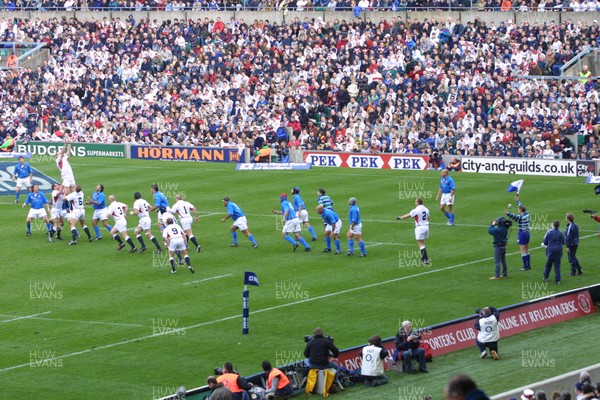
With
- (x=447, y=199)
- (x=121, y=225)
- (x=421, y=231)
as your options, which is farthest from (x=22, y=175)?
(x=421, y=231)

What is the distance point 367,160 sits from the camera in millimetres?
54156

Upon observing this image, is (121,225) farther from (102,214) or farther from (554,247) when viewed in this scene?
(554,247)

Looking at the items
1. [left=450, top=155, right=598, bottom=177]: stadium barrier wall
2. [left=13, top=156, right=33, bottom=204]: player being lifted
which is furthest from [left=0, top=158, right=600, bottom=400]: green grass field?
[left=450, top=155, right=598, bottom=177]: stadium barrier wall

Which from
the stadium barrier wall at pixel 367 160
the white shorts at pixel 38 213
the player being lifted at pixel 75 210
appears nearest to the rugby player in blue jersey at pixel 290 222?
the player being lifted at pixel 75 210

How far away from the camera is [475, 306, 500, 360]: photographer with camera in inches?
949

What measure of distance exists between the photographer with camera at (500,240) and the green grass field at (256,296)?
0.49 metres

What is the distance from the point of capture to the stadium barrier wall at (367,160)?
5316 centimetres

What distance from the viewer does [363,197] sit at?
4581 centimetres

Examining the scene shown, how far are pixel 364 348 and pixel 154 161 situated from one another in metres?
38.2

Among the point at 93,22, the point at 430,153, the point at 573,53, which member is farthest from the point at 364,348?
the point at 93,22

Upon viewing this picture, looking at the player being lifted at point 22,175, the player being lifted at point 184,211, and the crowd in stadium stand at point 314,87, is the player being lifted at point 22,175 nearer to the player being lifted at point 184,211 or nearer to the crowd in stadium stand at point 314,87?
the player being lifted at point 184,211

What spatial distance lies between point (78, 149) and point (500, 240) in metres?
36.8

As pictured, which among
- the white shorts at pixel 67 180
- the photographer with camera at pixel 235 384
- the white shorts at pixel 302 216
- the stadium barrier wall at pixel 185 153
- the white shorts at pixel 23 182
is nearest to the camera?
the photographer with camera at pixel 235 384

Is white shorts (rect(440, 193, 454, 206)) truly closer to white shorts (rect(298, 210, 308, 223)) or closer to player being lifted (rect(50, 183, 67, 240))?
white shorts (rect(298, 210, 308, 223))
